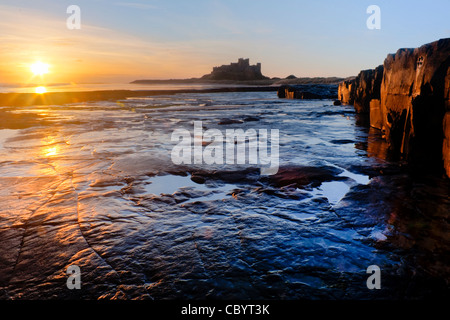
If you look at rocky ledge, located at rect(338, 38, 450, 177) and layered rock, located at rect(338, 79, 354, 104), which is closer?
rocky ledge, located at rect(338, 38, 450, 177)

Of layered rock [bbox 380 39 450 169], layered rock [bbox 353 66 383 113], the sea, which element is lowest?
the sea

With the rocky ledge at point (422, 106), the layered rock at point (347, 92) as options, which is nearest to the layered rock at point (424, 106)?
the rocky ledge at point (422, 106)

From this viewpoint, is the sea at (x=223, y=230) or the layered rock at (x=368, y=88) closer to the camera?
the sea at (x=223, y=230)

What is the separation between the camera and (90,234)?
3.37m

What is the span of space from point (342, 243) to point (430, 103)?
3.97 meters

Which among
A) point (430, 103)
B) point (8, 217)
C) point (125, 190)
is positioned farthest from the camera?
point (430, 103)

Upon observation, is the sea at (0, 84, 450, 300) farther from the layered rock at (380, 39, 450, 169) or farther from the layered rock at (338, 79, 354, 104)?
the layered rock at (338, 79, 354, 104)

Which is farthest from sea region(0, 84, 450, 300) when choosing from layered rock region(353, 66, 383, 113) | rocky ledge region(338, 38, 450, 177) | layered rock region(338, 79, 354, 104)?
layered rock region(338, 79, 354, 104)

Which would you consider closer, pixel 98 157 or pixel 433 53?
pixel 433 53

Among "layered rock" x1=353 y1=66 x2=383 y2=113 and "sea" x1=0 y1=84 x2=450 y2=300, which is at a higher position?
"layered rock" x1=353 y1=66 x2=383 y2=113

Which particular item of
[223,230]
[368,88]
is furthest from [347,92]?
[223,230]

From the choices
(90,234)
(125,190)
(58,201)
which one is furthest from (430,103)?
(58,201)

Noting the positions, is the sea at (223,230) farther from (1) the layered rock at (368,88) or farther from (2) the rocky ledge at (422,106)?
(1) the layered rock at (368,88)
